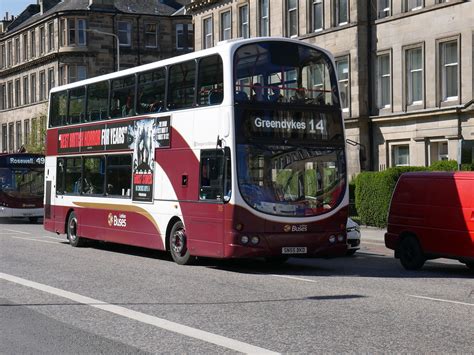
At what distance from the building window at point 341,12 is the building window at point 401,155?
21.0 ft

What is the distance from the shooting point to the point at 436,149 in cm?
3750

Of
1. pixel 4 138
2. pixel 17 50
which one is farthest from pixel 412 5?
pixel 4 138

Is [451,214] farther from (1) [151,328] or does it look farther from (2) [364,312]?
(1) [151,328]

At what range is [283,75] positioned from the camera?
17.8m

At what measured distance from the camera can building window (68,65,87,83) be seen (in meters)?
73.2

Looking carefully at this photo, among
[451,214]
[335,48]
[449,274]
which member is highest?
[335,48]

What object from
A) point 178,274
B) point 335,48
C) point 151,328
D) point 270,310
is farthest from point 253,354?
point 335,48

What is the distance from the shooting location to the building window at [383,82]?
132 ft

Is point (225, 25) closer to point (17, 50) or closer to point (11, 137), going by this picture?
point (17, 50)

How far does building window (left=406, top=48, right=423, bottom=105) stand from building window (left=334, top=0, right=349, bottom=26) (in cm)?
430

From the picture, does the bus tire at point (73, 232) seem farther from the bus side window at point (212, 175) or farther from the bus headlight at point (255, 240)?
the bus headlight at point (255, 240)

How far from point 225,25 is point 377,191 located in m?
21.8

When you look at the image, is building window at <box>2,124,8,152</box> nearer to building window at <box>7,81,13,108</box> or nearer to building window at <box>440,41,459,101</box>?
building window at <box>7,81,13,108</box>

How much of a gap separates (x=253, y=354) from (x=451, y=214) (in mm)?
9551
